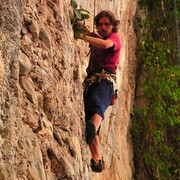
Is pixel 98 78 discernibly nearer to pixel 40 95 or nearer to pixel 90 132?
pixel 90 132

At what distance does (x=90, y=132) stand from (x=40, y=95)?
802 mm

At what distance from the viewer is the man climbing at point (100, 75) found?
11.2ft

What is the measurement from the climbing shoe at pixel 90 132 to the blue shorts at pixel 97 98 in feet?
0.62

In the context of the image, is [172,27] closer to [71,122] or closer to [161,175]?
[161,175]

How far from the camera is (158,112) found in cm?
856

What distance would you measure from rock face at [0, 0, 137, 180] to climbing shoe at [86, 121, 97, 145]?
55 mm

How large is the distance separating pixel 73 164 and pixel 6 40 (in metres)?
1.10

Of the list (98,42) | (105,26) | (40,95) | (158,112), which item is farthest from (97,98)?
(158,112)

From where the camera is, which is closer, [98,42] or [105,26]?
[98,42]

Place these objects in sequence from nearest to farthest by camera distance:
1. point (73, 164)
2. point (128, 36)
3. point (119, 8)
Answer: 1. point (73, 164)
2. point (119, 8)
3. point (128, 36)

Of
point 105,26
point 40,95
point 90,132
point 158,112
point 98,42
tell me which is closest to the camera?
point 40,95

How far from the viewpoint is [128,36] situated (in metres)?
9.29

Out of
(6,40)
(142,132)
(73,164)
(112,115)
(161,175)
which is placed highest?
(6,40)

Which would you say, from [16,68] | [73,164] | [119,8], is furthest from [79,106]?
[119,8]
